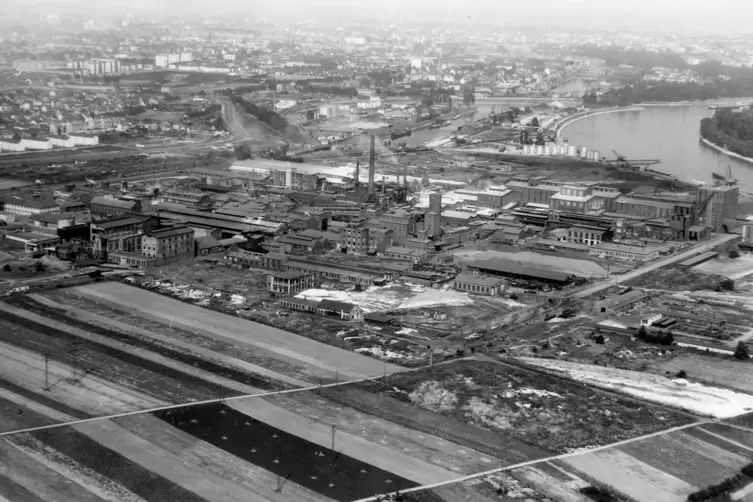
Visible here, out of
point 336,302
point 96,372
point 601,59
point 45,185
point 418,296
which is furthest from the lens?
point 601,59

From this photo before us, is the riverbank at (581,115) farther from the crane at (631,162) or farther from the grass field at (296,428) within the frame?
the grass field at (296,428)

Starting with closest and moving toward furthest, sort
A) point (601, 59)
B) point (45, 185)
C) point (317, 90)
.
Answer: point (45, 185) < point (317, 90) < point (601, 59)

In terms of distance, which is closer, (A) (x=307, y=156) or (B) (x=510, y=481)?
(B) (x=510, y=481)

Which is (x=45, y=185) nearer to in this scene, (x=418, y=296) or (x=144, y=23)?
(x=418, y=296)

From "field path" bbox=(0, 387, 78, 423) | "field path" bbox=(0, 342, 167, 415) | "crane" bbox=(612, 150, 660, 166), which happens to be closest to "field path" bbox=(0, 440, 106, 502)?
"field path" bbox=(0, 387, 78, 423)

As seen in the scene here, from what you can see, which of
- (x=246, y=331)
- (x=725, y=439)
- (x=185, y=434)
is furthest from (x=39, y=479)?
(x=725, y=439)

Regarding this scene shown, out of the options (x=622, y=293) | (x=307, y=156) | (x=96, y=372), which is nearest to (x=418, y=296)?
(x=622, y=293)

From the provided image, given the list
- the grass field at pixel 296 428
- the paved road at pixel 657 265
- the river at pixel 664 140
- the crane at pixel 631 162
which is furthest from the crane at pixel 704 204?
the grass field at pixel 296 428

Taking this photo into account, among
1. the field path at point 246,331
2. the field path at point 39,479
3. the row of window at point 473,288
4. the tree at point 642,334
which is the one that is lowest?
the row of window at point 473,288
